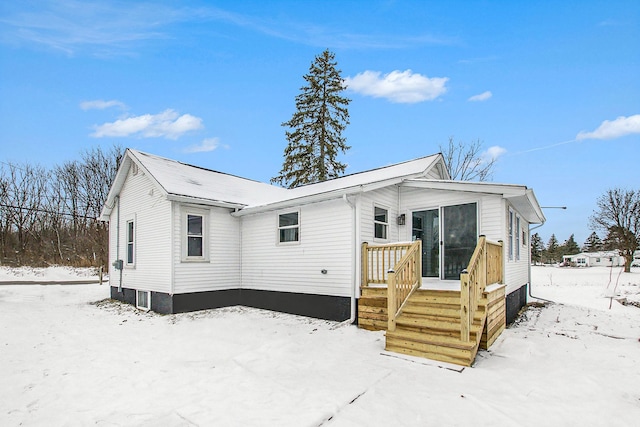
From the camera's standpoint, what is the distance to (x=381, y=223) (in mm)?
9172

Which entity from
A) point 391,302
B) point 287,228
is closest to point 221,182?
point 287,228

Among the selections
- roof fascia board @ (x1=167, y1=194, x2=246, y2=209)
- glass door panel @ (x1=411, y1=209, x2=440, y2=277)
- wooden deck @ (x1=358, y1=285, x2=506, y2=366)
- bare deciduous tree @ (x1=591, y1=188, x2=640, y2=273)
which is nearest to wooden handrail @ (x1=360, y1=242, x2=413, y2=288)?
wooden deck @ (x1=358, y1=285, x2=506, y2=366)

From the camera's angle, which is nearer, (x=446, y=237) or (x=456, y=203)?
(x=456, y=203)

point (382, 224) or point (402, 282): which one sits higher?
point (382, 224)

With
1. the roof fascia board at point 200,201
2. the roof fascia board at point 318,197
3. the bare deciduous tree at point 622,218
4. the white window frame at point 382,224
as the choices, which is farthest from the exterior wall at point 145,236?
the bare deciduous tree at point 622,218

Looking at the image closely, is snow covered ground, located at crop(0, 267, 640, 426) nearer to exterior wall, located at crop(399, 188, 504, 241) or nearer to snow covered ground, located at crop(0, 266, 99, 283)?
exterior wall, located at crop(399, 188, 504, 241)

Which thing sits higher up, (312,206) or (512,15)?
(512,15)

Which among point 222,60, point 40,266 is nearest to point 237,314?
point 222,60

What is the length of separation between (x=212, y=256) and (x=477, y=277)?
769 cm

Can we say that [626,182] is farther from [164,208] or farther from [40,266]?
[40,266]

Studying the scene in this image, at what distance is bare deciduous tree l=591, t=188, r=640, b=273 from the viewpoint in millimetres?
29703

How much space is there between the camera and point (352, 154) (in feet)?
86.0

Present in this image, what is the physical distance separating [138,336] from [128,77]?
12420 mm

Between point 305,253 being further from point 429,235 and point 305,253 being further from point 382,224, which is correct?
point 429,235
